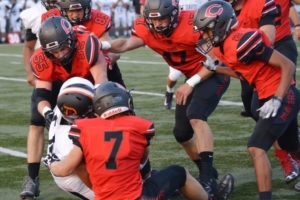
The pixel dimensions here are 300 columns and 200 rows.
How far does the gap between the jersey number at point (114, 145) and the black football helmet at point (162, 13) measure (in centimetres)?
163

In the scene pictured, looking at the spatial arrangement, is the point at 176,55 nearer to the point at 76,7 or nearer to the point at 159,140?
the point at 76,7

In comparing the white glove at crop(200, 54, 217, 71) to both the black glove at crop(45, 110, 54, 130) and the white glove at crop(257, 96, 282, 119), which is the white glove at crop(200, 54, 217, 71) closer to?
the white glove at crop(257, 96, 282, 119)

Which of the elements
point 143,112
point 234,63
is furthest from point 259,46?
point 143,112

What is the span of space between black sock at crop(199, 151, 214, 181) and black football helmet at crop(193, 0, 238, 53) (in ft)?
3.14

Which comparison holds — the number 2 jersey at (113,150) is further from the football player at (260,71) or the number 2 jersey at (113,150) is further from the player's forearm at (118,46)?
the player's forearm at (118,46)

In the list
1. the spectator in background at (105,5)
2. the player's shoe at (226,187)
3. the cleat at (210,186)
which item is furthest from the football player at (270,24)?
the spectator in background at (105,5)

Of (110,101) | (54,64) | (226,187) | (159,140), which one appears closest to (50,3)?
(54,64)

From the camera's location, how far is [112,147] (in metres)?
3.76

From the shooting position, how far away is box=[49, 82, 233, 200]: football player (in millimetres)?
3771

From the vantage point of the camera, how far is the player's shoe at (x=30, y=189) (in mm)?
4977

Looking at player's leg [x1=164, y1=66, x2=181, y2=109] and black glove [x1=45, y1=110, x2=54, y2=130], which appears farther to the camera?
player's leg [x1=164, y1=66, x2=181, y2=109]

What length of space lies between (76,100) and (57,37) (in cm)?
74

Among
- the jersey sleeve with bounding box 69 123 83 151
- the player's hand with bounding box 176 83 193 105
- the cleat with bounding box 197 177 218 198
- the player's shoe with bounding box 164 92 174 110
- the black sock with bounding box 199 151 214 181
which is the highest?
the jersey sleeve with bounding box 69 123 83 151

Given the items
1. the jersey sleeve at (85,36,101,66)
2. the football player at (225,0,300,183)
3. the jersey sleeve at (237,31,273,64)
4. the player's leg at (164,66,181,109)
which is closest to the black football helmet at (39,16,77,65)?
the jersey sleeve at (85,36,101,66)
